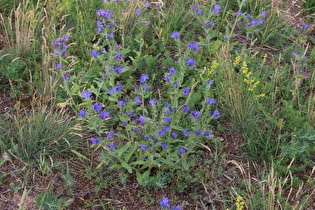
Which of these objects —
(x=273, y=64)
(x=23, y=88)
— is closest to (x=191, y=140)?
(x=273, y=64)

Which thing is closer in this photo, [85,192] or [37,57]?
[85,192]

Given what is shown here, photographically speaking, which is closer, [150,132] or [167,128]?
[167,128]

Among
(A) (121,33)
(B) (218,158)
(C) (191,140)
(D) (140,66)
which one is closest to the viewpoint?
(C) (191,140)

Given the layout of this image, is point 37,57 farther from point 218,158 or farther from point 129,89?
point 218,158

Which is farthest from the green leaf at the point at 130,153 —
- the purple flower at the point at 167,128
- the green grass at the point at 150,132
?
the purple flower at the point at 167,128

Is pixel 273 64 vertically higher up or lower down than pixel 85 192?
higher up

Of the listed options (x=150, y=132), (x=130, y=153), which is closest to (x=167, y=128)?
(x=150, y=132)

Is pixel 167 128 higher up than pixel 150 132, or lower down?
higher up

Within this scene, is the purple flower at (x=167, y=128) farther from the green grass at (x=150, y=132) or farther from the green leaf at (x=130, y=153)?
the green leaf at (x=130, y=153)

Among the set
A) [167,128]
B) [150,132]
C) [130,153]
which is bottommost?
[130,153]

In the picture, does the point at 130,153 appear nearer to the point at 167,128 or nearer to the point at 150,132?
the point at 150,132

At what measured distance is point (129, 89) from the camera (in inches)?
146

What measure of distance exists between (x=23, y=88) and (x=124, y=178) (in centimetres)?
158

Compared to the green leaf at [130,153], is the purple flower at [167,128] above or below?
above
